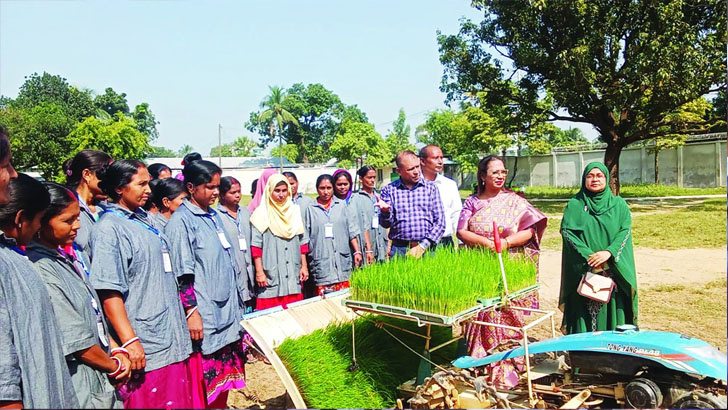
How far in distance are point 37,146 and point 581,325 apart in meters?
33.8

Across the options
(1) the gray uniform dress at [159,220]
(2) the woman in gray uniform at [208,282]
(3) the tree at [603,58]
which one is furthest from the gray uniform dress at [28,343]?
(3) the tree at [603,58]

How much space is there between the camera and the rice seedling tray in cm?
260

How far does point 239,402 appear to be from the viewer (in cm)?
389

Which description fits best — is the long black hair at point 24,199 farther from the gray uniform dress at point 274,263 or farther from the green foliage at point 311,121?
the green foliage at point 311,121

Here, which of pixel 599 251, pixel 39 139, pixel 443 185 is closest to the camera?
pixel 599 251

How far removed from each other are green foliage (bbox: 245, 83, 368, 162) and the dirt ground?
160ft

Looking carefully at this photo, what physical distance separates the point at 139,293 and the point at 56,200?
0.71 meters

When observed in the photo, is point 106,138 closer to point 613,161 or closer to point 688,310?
point 613,161

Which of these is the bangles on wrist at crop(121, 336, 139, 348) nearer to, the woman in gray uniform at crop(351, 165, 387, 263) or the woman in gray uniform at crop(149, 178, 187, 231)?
the woman in gray uniform at crop(149, 178, 187, 231)

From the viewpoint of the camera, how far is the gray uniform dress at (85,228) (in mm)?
2822

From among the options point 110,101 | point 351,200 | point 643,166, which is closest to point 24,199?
point 351,200

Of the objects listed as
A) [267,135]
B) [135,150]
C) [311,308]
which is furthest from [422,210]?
[267,135]

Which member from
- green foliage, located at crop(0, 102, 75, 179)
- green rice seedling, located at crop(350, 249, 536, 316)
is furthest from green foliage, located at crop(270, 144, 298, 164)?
green rice seedling, located at crop(350, 249, 536, 316)

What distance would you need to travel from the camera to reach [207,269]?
129 inches
